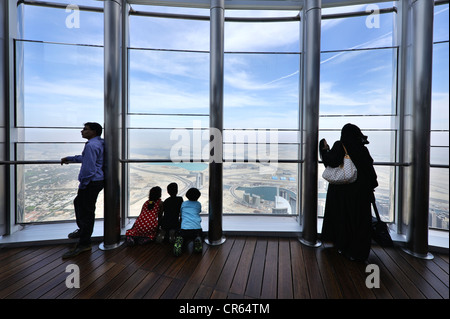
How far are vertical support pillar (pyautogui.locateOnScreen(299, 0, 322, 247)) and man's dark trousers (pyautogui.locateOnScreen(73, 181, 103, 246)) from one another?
244 centimetres

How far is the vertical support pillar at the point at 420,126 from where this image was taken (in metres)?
1.88

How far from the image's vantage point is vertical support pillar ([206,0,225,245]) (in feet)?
7.25

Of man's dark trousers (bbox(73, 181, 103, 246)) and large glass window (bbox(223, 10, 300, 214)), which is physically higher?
large glass window (bbox(223, 10, 300, 214))

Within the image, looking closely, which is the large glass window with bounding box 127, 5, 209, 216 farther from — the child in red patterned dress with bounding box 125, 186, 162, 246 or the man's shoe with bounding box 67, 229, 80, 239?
the man's shoe with bounding box 67, 229, 80, 239

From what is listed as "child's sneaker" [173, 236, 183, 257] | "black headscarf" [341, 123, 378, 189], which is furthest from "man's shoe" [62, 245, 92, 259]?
"black headscarf" [341, 123, 378, 189]

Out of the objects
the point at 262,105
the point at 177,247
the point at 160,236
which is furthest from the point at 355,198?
the point at 160,236

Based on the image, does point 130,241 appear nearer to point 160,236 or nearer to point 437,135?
point 160,236

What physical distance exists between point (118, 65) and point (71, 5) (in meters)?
1.37

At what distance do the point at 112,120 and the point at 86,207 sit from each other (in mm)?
1002

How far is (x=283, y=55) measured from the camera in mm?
2746

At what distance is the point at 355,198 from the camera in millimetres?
1944

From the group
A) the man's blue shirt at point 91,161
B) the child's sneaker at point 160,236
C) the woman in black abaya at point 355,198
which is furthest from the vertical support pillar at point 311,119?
the man's blue shirt at point 91,161

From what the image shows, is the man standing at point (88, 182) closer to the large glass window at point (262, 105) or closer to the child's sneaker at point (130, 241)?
the child's sneaker at point (130, 241)
